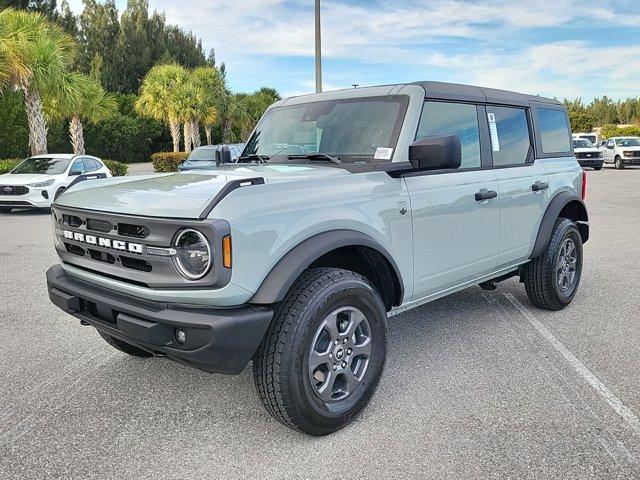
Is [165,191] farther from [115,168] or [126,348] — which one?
[115,168]

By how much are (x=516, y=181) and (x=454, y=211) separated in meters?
0.94

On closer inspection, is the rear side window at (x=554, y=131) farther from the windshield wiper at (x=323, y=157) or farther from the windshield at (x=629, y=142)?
the windshield at (x=629, y=142)

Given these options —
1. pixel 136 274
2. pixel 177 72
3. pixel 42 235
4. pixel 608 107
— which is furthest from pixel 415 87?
pixel 608 107

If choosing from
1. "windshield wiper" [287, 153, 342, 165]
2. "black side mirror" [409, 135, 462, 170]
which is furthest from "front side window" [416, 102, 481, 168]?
"windshield wiper" [287, 153, 342, 165]

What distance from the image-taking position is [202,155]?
58.5ft

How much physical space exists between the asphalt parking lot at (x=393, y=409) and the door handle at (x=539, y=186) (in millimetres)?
1147

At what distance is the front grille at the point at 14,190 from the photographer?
41.4 ft

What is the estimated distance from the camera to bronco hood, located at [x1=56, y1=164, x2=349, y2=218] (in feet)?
8.67

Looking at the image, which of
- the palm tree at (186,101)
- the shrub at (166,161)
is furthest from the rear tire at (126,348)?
the palm tree at (186,101)

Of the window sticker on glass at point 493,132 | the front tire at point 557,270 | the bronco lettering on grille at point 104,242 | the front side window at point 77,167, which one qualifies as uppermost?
the window sticker on glass at point 493,132

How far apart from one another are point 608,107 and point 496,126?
110 meters

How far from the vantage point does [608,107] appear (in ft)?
327

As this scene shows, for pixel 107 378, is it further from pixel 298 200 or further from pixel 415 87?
pixel 415 87

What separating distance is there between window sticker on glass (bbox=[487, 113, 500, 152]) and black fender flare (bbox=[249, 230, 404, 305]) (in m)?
1.75
